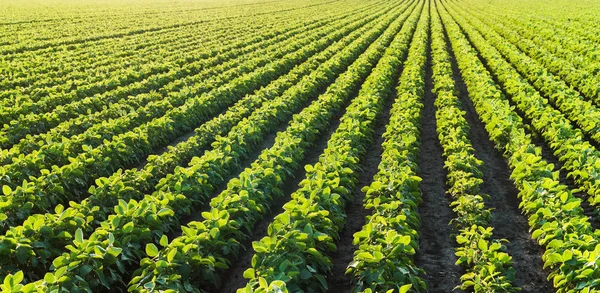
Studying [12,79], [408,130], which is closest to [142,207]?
[408,130]

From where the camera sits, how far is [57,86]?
1270 cm

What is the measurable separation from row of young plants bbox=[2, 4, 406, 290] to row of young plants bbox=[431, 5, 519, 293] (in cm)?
371

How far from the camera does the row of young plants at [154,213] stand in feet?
14.2

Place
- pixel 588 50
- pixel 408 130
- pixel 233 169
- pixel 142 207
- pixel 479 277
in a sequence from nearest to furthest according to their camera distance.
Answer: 1. pixel 479 277
2. pixel 142 207
3. pixel 233 169
4. pixel 408 130
5. pixel 588 50

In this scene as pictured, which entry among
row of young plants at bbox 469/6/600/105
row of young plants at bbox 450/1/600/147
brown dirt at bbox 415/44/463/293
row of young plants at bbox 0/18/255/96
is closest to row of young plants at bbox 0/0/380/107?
row of young plants at bbox 0/18/255/96

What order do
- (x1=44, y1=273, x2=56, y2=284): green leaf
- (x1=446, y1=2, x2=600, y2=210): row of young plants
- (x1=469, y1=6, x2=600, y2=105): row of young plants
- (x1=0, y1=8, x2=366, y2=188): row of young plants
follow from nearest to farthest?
1. (x1=44, y1=273, x2=56, y2=284): green leaf
2. (x1=446, y1=2, x2=600, y2=210): row of young plants
3. (x1=0, y1=8, x2=366, y2=188): row of young plants
4. (x1=469, y1=6, x2=600, y2=105): row of young plants

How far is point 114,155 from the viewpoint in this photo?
26.4ft

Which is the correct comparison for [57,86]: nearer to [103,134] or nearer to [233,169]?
[103,134]

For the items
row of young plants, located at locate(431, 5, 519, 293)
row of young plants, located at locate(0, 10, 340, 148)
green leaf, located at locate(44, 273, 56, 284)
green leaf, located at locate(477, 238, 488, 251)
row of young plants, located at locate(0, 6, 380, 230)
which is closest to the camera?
green leaf, located at locate(44, 273, 56, 284)

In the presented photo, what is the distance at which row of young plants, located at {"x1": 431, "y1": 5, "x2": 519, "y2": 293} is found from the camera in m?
4.68

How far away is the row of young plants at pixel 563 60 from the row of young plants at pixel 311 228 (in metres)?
7.55

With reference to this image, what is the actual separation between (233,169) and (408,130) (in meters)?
3.60

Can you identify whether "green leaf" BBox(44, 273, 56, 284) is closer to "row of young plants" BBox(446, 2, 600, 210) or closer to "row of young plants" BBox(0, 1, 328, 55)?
"row of young plants" BBox(446, 2, 600, 210)

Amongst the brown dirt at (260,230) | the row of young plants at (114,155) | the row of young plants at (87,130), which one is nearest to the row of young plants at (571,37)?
the brown dirt at (260,230)
